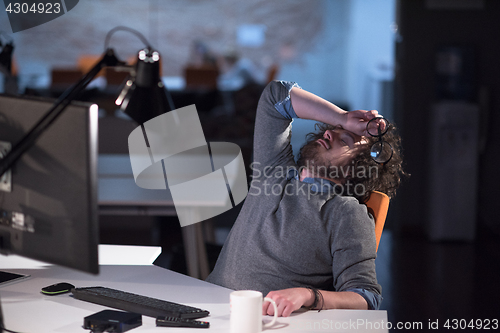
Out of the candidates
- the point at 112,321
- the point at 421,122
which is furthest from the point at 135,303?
the point at 421,122

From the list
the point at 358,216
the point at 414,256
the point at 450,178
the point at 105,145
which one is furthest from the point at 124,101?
the point at 450,178

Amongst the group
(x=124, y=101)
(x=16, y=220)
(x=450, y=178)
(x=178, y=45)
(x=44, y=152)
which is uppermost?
(x=178, y=45)

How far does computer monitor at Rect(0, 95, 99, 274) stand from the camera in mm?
941

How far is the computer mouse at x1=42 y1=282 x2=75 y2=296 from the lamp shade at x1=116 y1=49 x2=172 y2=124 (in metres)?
0.50

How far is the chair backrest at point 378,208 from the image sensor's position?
1.52 meters

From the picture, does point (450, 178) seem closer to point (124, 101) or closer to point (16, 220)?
point (124, 101)

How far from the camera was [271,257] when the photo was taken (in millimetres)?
1430

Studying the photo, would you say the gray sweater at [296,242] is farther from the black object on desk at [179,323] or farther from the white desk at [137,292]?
the black object on desk at [179,323]

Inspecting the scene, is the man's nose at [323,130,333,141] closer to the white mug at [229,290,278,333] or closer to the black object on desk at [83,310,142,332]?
the white mug at [229,290,278,333]

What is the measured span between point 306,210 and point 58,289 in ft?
2.24

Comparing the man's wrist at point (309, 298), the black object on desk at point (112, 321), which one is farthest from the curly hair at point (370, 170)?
the black object on desk at point (112, 321)

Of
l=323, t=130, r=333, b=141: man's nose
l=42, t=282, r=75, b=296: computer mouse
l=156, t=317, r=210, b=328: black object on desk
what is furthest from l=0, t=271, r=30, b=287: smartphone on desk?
l=323, t=130, r=333, b=141: man's nose

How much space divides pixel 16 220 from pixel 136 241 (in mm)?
2777

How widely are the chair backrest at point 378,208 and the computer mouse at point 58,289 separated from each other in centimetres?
86
